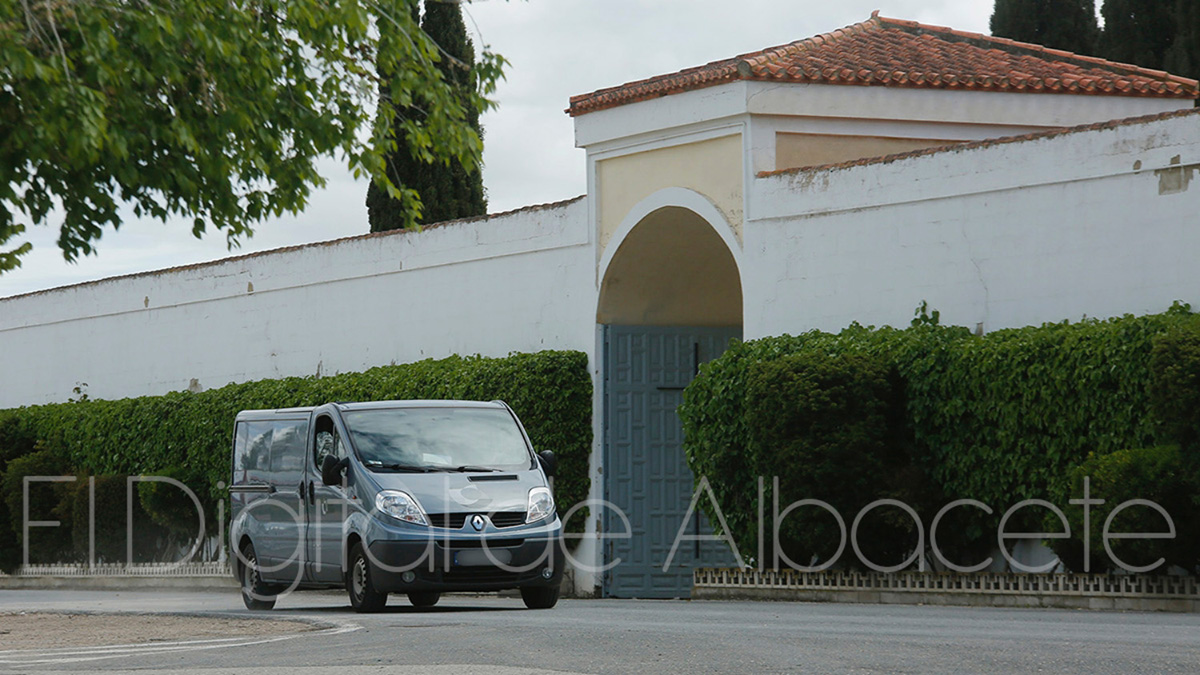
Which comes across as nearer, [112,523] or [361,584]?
[361,584]

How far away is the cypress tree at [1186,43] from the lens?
3197cm

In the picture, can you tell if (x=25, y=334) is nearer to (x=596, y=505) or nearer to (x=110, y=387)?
(x=110, y=387)

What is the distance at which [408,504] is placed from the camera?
52.9 feet

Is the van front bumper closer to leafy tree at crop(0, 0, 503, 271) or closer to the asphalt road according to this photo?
the asphalt road

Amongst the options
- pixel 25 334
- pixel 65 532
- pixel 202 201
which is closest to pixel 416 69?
pixel 202 201

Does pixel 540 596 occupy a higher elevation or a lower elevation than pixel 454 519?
lower

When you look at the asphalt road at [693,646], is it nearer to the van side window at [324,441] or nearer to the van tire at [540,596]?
the van tire at [540,596]

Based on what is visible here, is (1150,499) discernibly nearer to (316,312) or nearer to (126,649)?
(126,649)

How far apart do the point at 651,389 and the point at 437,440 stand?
26.5 ft

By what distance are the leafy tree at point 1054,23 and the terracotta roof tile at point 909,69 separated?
1151 cm


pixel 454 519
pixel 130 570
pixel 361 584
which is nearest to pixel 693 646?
pixel 454 519

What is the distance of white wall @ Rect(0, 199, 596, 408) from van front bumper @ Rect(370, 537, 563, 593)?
27.3ft

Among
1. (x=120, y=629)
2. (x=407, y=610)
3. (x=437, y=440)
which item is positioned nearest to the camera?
(x=120, y=629)

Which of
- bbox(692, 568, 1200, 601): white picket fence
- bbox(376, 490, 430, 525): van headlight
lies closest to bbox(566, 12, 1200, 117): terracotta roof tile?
bbox(692, 568, 1200, 601): white picket fence
